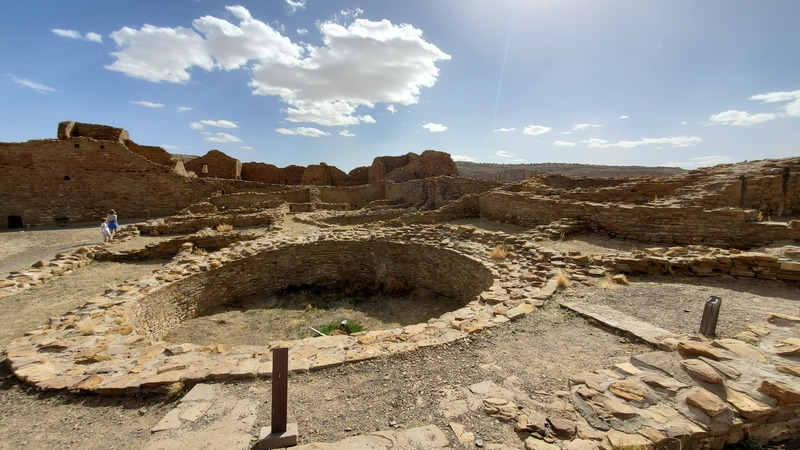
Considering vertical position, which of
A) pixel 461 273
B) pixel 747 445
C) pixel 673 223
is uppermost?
pixel 673 223

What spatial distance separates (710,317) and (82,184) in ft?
80.7

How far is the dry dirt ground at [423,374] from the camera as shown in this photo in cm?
271

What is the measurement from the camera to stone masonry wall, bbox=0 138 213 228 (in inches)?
607

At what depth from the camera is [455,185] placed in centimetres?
1947

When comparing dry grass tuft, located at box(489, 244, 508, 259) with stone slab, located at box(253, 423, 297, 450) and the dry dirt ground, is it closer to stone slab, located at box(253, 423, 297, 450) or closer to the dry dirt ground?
the dry dirt ground

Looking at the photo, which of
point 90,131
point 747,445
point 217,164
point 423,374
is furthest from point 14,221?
point 747,445

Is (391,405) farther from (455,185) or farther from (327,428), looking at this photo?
(455,185)

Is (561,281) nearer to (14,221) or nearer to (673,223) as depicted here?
(673,223)

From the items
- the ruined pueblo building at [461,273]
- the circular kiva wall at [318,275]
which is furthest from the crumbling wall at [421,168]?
the circular kiva wall at [318,275]

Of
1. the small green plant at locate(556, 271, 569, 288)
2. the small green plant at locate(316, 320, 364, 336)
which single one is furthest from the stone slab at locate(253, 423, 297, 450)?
the small green plant at locate(556, 271, 569, 288)

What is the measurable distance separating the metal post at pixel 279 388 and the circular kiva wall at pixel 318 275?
192 inches

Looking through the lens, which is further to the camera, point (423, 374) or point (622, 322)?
point (622, 322)

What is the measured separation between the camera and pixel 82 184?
16844mm

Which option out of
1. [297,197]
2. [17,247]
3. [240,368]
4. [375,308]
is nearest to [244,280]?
[375,308]
